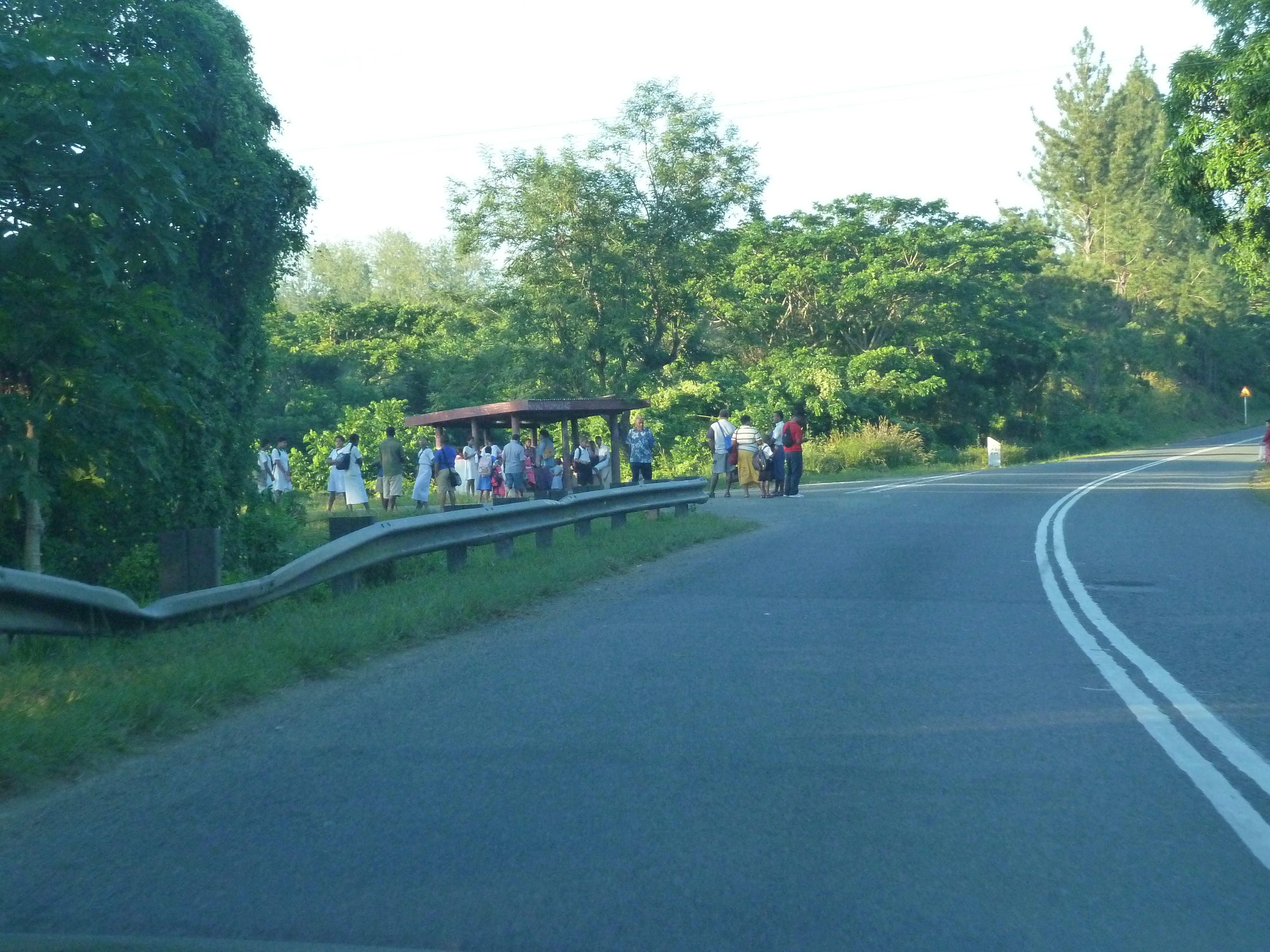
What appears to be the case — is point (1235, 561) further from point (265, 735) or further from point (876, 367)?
point (876, 367)

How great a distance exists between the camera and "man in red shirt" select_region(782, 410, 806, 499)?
26953 mm

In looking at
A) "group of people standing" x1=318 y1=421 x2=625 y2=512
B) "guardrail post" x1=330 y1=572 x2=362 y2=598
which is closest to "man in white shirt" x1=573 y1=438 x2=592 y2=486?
"group of people standing" x1=318 y1=421 x2=625 y2=512

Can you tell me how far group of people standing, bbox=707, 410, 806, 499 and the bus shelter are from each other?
1973 mm

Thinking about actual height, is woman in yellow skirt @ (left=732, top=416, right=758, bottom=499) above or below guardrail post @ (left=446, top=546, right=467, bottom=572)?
above

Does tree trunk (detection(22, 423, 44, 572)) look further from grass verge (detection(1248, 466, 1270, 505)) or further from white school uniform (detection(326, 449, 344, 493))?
grass verge (detection(1248, 466, 1270, 505))

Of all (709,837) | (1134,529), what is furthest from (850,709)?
(1134,529)

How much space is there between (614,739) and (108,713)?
96.3 inches

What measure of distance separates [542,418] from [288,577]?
17.3 m

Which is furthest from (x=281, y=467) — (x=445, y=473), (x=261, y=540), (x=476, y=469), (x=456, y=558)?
(x=456, y=558)

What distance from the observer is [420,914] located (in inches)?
173

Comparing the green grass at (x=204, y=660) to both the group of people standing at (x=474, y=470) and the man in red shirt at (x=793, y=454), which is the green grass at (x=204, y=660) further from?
the group of people standing at (x=474, y=470)

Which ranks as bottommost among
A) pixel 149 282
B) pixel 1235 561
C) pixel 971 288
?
pixel 1235 561

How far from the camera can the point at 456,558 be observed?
42.5ft

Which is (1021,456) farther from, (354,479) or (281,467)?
(281,467)
